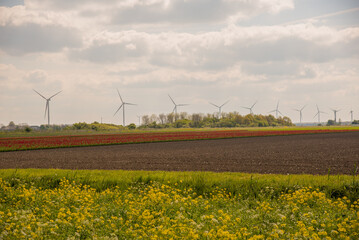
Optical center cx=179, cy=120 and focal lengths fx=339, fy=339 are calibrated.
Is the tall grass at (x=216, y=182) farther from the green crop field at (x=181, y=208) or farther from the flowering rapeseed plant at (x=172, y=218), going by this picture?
the flowering rapeseed plant at (x=172, y=218)

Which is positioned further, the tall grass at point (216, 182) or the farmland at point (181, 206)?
the tall grass at point (216, 182)

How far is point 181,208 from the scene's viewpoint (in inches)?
421

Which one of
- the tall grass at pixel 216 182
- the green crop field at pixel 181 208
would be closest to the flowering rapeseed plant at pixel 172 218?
the green crop field at pixel 181 208

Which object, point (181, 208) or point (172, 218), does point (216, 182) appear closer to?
point (172, 218)

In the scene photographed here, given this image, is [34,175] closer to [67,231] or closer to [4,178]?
[4,178]

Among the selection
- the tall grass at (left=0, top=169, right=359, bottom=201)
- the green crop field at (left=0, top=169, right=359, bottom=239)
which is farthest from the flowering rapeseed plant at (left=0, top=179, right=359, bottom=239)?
the tall grass at (left=0, top=169, right=359, bottom=201)

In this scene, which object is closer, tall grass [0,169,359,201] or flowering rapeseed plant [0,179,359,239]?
flowering rapeseed plant [0,179,359,239]

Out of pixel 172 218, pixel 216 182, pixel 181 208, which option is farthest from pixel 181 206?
pixel 216 182

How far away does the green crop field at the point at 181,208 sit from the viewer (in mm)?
9062

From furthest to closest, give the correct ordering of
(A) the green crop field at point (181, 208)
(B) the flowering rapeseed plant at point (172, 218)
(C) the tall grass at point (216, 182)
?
(C) the tall grass at point (216, 182), (A) the green crop field at point (181, 208), (B) the flowering rapeseed plant at point (172, 218)

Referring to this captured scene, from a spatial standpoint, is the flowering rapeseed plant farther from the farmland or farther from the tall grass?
the tall grass

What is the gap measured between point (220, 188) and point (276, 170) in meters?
9.30

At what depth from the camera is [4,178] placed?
18.8 metres

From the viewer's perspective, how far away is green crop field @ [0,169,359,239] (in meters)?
9.06
